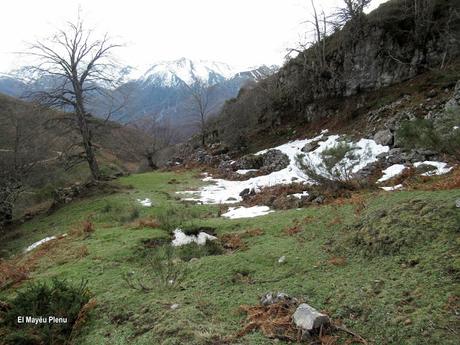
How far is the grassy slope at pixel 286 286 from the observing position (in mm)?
3510

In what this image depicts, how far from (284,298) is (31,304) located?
128 inches

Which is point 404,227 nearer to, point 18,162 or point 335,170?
point 335,170

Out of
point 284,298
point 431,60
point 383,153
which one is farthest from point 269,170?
point 284,298

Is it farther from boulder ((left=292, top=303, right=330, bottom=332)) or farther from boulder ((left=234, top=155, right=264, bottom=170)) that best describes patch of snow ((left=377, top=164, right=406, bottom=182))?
boulder ((left=234, top=155, right=264, bottom=170))

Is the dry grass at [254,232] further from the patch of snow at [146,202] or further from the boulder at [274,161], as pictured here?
the boulder at [274,161]

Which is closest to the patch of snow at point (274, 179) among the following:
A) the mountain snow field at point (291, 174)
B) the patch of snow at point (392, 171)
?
the mountain snow field at point (291, 174)

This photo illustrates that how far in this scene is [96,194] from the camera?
57.2 feet

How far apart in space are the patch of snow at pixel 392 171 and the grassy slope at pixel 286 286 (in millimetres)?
4888

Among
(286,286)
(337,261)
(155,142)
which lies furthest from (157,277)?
(155,142)

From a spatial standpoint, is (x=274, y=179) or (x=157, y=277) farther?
(x=274, y=179)

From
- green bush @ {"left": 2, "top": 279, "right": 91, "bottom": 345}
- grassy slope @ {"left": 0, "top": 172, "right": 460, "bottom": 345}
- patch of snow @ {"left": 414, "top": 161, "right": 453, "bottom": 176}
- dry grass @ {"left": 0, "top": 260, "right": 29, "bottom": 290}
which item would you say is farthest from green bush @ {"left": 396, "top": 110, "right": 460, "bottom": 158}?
dry grass @ {"left": 0, "top": 260, "right": 29, "bottom": 290}

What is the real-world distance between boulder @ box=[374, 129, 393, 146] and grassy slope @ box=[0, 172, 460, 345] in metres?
9.36

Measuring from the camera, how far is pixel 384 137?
16219 mm

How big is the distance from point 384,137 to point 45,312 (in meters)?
15.5
